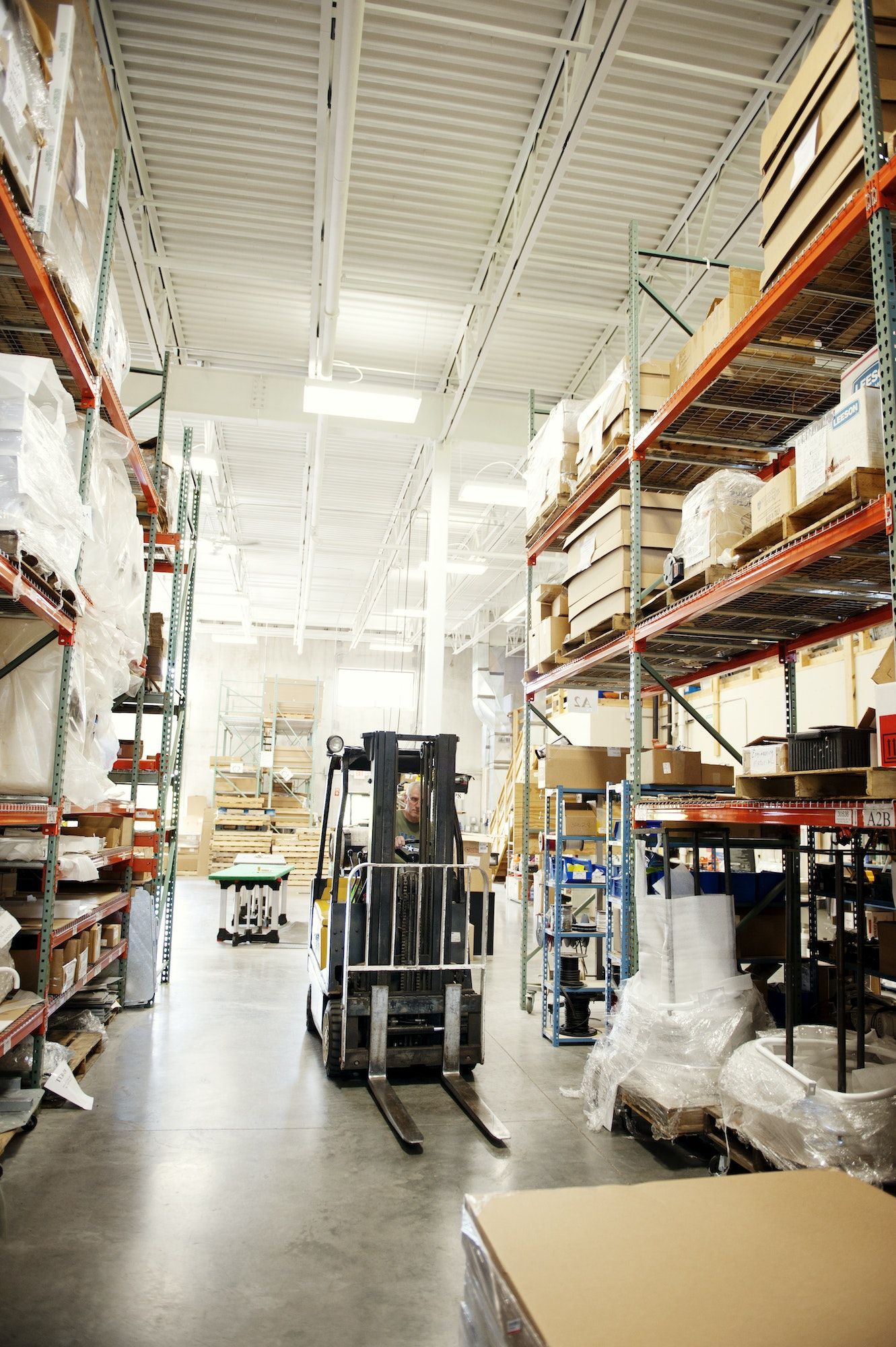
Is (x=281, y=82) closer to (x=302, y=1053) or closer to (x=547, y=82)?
(x=547, y=82)

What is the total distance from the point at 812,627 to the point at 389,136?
5.62m

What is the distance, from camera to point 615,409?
628cm

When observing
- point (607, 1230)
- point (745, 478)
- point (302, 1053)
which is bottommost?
A: point (302, 1053)

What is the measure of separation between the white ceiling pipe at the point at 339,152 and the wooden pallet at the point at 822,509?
4207mm

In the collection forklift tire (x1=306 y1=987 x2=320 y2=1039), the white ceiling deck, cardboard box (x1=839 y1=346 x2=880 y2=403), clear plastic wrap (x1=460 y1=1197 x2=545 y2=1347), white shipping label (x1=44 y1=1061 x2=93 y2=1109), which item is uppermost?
the white ceiling deck

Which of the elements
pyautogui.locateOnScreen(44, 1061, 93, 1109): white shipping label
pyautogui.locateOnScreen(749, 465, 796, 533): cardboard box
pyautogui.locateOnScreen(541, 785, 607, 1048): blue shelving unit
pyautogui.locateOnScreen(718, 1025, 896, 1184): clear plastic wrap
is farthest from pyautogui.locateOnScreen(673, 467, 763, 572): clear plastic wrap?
pyautogui.locateOnScreen(44, 1061, 93, 1109): white shipping label

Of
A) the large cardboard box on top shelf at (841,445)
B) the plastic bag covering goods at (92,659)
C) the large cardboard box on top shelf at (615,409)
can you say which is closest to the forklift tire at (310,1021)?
the plastic bag covering goods at (92,659)

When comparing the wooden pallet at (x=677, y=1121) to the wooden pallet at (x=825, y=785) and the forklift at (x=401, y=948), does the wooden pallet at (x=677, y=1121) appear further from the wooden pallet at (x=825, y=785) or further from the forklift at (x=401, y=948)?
the wooden pallet at (x=825, y=785)

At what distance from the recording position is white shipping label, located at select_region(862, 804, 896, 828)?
3100 millimetres

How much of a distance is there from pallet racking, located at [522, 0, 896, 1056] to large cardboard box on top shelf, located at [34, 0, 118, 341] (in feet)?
11.3

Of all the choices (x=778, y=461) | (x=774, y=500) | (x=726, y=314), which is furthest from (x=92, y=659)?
(x=778, y=461)

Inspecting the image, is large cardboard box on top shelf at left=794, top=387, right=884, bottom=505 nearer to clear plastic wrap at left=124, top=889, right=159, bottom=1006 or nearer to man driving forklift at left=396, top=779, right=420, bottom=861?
man driving forklift at left=396, top=779, right=420, bottom=861

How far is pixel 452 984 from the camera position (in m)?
5.95

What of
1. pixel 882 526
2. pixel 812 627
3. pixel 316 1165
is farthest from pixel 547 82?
pixel 316 1165
